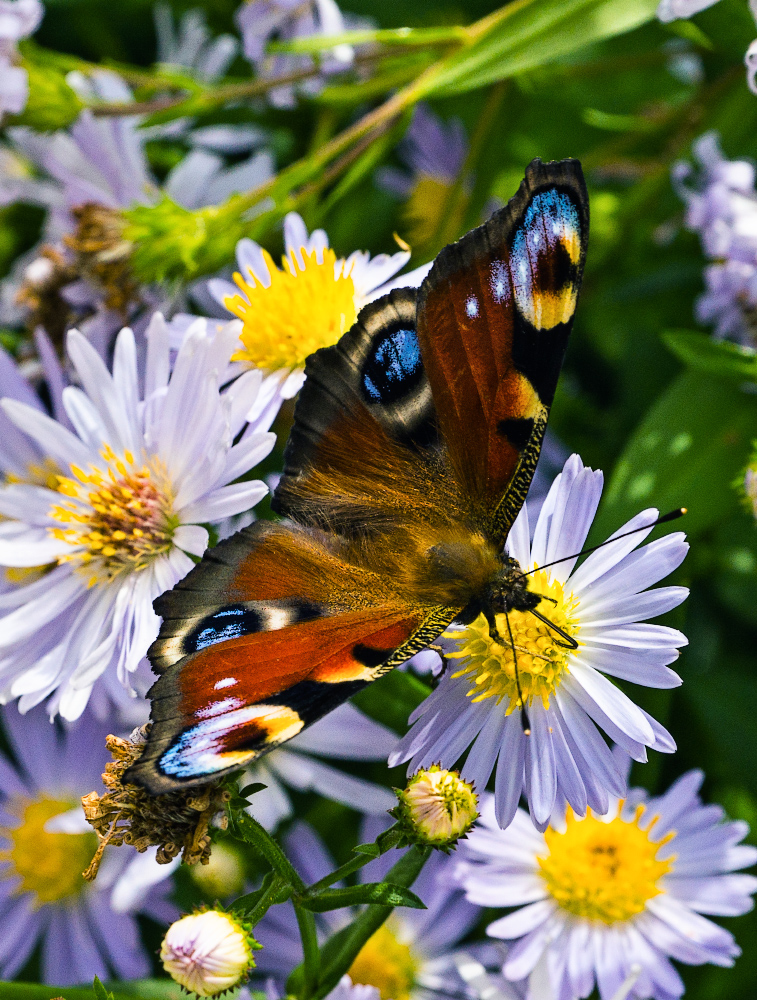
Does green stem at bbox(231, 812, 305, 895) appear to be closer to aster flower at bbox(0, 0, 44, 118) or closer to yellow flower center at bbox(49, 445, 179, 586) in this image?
yellow flower center at bbox(49, 445, 179, 586)

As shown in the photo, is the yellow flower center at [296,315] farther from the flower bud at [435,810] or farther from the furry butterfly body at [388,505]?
the flower bud at [435,810]

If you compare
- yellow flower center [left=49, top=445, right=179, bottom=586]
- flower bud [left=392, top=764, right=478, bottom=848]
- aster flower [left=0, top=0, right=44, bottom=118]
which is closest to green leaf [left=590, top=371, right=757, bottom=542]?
A: flower bud [left=392, top=764, right=478, bottom=848]

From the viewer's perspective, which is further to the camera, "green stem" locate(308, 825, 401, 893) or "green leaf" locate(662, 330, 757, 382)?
"green leaf" locate(662, 330, 757, 382)

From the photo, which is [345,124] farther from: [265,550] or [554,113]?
[265,550]

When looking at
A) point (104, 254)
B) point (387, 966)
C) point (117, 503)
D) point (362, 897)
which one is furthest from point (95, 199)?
point (387, 966)

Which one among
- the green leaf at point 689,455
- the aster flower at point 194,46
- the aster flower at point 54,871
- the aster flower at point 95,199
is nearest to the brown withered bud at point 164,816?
the aster flower at point 54,871

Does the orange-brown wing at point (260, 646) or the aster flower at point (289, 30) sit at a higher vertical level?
the aster flower at point (289, 30)

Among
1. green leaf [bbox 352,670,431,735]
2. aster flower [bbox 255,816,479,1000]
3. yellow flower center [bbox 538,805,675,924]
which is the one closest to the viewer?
green leaf [bbox 352,670,431,735]
